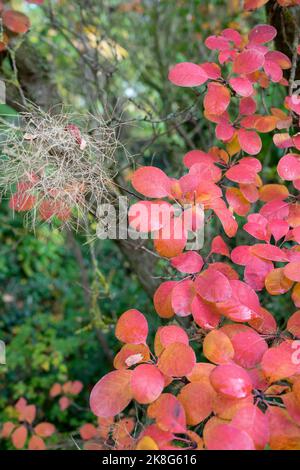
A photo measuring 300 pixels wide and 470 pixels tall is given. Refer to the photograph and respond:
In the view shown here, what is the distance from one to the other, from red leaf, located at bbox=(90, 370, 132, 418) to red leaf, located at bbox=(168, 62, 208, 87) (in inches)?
27.8

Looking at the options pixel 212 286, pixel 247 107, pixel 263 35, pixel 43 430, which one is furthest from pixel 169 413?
pixel 43 430

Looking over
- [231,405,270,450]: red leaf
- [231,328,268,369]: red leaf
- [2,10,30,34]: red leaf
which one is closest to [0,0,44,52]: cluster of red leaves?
[2,10,30,34]: red leaf

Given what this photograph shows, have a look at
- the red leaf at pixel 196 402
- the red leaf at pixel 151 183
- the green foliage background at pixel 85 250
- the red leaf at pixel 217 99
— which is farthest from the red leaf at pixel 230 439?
the green foliage background at pixel 85 250

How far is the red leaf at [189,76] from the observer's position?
117cm

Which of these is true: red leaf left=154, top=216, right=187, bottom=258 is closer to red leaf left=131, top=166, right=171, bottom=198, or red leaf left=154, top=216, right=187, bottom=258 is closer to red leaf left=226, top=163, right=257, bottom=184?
red leaf left=131, top=166, right=171, bottom=198

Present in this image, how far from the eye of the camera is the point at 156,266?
6.59 feet

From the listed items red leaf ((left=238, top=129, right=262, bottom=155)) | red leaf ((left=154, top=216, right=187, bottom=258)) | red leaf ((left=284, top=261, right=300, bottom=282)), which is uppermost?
red leaf ((left=238, top=129, right=262, bottom=155))

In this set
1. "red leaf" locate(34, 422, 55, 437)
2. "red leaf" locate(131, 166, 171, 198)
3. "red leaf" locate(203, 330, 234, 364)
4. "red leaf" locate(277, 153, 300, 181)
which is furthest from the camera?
"red leaf" locate(34, 422, 55, 437)

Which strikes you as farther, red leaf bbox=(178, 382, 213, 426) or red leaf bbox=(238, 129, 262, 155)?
red leaf bbox=(238, 129, 262, 155)

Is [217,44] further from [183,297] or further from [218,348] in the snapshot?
[218,348]

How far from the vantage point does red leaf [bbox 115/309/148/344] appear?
1.01m

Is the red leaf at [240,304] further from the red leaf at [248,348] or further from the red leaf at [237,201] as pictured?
the red leaf at [237,201]

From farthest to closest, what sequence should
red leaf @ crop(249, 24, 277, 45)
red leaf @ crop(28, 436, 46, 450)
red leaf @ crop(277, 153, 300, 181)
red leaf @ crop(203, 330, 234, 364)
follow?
red leaf @ crop(28, 436, 46, 450) < red leaf @ crop(249, 24, 277, 45) < red leaf @ crop(277, 153, 300, 181) < red leaf @ crop(203, 330, 234, 364)
